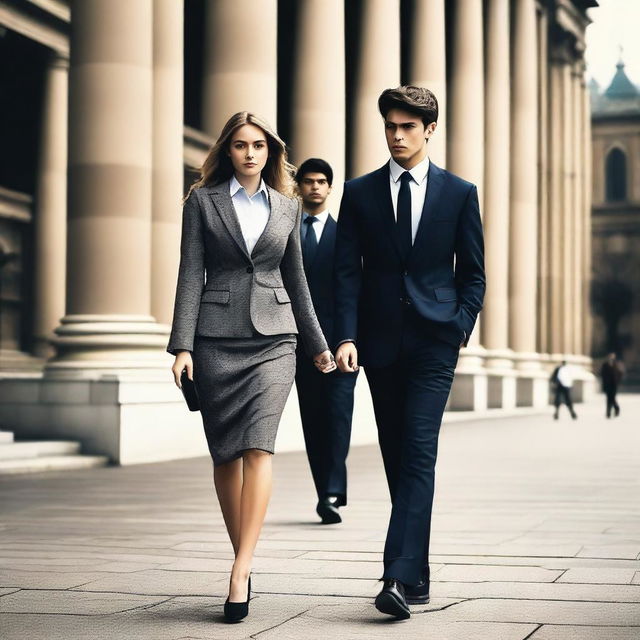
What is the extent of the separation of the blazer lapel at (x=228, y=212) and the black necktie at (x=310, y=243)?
3.64m

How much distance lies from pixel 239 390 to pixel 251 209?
81cm

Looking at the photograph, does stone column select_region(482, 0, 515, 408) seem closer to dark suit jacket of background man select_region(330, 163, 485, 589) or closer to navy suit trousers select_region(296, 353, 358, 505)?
navy suit trousers select_region(296, 353, 358, 505)

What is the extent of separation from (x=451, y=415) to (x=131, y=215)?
16835 mm

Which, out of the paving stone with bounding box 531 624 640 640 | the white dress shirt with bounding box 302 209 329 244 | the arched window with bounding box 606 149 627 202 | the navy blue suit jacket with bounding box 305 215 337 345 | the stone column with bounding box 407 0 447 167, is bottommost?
the paving stone with bounding box 531 624 640 640

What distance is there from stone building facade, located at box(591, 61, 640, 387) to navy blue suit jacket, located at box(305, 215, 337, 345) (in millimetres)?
84273

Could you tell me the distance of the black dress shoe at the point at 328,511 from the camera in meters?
9.58

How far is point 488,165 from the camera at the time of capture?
37.6m

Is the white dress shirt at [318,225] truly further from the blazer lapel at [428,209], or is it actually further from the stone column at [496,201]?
the stone column at [496,201]

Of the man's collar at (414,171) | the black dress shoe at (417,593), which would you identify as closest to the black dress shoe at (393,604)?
the black dress shoe at (417,593)

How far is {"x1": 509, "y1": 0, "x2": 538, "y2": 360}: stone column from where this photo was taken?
40938 millimetres

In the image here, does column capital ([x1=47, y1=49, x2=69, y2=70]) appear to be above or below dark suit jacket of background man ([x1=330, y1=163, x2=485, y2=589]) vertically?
above

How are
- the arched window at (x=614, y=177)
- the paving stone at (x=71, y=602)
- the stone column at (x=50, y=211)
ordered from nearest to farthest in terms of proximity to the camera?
1. the paving stone at (x=71, y=602)
2. the stone column at (x=50, y=211)
3. the arched window at (x=614, y=177)

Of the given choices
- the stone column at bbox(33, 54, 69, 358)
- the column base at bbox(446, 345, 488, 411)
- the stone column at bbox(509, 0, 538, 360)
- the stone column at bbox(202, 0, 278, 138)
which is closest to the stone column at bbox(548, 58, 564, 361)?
the stone column at bbox(509, 0, 538, 360)

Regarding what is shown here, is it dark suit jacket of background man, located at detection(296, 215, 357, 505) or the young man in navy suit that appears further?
dark suit jacket of background man, located at detection(296, 215, 357, 505)
